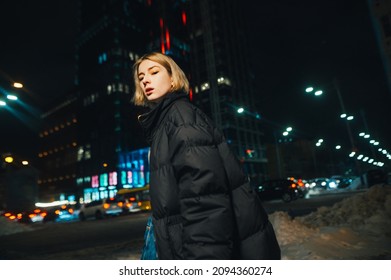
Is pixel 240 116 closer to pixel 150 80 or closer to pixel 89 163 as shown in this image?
pixel 89 163

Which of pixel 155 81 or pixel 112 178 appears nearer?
pixel 155 81

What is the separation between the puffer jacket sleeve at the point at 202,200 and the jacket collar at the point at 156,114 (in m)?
0.35

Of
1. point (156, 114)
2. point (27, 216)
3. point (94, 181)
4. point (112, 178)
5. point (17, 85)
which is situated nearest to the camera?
point (156, 114)

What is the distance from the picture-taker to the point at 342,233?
4961 mm

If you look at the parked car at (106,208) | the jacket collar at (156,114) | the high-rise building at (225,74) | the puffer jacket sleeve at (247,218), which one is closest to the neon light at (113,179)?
the high-rise building at (225,74)

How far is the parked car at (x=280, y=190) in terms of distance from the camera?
17703 millimetres

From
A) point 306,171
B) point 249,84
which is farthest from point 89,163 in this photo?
point 306,171

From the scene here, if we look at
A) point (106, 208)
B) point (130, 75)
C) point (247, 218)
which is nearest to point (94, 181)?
point (130, 75)

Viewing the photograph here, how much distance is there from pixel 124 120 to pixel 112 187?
14759 millimetres

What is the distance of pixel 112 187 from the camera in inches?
2238

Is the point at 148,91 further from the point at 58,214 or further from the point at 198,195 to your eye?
the point at 58,214

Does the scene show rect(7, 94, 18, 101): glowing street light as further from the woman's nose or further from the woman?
the woman

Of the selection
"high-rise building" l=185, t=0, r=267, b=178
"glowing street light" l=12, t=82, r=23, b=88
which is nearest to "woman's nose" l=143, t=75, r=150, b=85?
"glowing street light" l=12, t=82, r=23, b=88

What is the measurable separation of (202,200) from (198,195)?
0.11 ft
